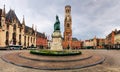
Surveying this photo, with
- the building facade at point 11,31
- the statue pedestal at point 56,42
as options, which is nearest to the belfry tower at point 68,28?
the building facade at point 11,31

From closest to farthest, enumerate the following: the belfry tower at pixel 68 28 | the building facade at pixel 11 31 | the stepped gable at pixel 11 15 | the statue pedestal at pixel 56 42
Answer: the statue pedestal at pixel 56 42 → the building facade at pixel 11 31 → the stepped gable at pixel 11 15 → the belfry tower at pixel 68 28

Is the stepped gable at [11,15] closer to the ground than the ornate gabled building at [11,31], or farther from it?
farther from it

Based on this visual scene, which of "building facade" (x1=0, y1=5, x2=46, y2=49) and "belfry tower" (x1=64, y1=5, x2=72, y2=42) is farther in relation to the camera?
"belfry tower" (x1=64, y1=5, x2=72, y2=42)

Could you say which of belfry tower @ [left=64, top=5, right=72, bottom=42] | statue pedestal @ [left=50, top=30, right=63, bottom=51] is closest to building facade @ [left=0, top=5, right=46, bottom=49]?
statue pedestal @ [left=50, top=30, right=63, bottom=51]

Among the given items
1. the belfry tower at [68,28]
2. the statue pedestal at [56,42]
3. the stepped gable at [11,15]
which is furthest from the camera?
the belfry tower at [68,28]

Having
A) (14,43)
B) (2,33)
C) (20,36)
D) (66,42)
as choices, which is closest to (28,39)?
(20,36)

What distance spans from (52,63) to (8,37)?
145 feet

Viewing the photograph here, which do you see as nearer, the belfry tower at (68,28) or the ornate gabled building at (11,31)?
the ornate gabled building at (11,31)

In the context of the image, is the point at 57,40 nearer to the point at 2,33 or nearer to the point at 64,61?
the point at 64,61

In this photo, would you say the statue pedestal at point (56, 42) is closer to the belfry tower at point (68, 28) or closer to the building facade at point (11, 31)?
the building facade at point (11, 31)

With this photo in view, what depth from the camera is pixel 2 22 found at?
182 feet

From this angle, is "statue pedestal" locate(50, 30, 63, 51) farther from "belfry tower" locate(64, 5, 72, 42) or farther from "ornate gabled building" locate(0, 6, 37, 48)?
"belfry tower" locate(64, 5, 72, 42)

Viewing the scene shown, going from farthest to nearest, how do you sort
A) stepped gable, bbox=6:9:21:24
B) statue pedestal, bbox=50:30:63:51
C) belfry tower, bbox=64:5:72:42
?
belfry tower, bbox=64:5:72:42
stepped gable, bbox=6:9:21:24
statue pedestal, bbox=50:30:63:51

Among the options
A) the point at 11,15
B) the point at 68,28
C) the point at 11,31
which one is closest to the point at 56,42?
the point at 11,31
